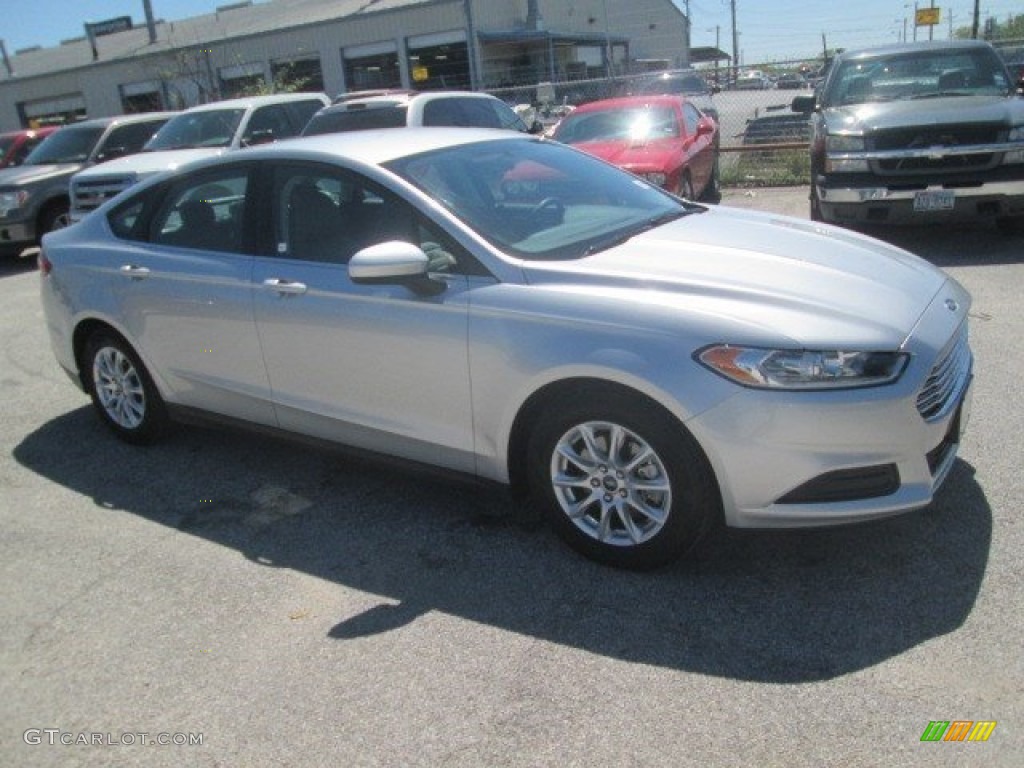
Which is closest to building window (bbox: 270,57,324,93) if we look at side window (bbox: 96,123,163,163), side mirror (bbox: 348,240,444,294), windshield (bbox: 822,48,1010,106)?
side window (bbox: 96,123,163,163)

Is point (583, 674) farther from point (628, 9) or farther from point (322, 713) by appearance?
point (628, 9)

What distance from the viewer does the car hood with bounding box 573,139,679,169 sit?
9336 mm

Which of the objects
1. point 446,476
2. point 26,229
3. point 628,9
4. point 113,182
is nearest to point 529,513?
point 446,476

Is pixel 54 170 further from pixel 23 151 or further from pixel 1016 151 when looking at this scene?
pixel 1016 151

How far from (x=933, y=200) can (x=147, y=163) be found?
888 centimetres

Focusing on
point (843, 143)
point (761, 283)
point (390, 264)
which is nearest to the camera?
point (761, 283)

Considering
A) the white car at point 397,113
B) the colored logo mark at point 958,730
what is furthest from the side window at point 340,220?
the white car at point 397,113

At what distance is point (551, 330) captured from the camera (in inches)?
129

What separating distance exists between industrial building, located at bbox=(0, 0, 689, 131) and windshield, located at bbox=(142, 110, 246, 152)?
13.9 meters

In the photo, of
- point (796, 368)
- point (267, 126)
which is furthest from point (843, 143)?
point (267, 126)

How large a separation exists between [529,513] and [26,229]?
1119 cm

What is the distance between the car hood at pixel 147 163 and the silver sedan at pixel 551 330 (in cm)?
657

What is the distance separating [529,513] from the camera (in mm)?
3953

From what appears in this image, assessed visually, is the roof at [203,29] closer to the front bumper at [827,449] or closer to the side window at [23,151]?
the side window at [23,151]
